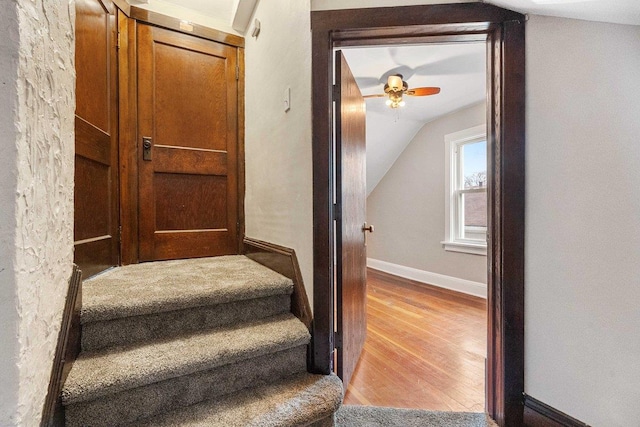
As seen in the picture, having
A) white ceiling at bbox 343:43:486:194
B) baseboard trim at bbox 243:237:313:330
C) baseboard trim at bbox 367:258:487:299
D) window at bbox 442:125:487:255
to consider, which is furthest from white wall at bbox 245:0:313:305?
baseboard trim at bbox 367:258:487:299

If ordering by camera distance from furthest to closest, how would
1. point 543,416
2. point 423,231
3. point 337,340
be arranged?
point 423,231 → point 337,340 → point 543,416

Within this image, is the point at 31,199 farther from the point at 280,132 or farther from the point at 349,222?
the point at 349,222

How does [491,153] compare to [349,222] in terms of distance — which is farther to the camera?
[349,222]

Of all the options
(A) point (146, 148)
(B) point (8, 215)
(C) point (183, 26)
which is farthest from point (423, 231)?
(B) point (8, 215)

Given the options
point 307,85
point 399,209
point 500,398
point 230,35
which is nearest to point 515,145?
point 307,85

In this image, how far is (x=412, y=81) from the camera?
2.67 m

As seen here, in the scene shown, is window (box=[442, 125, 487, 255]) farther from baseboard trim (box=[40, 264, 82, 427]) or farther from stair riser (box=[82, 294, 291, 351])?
baseboard trim (box=[40, 264, 82, 427])

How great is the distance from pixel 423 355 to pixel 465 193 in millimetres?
2250

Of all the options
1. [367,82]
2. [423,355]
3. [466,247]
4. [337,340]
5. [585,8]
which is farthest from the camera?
[466,247]

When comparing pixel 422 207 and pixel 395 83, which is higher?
pixel 395 83

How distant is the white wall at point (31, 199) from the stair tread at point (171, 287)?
21cm

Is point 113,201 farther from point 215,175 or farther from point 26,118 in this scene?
point 26,118

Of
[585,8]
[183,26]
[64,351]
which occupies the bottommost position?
[64,351]

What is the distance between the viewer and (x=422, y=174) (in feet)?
12.6
